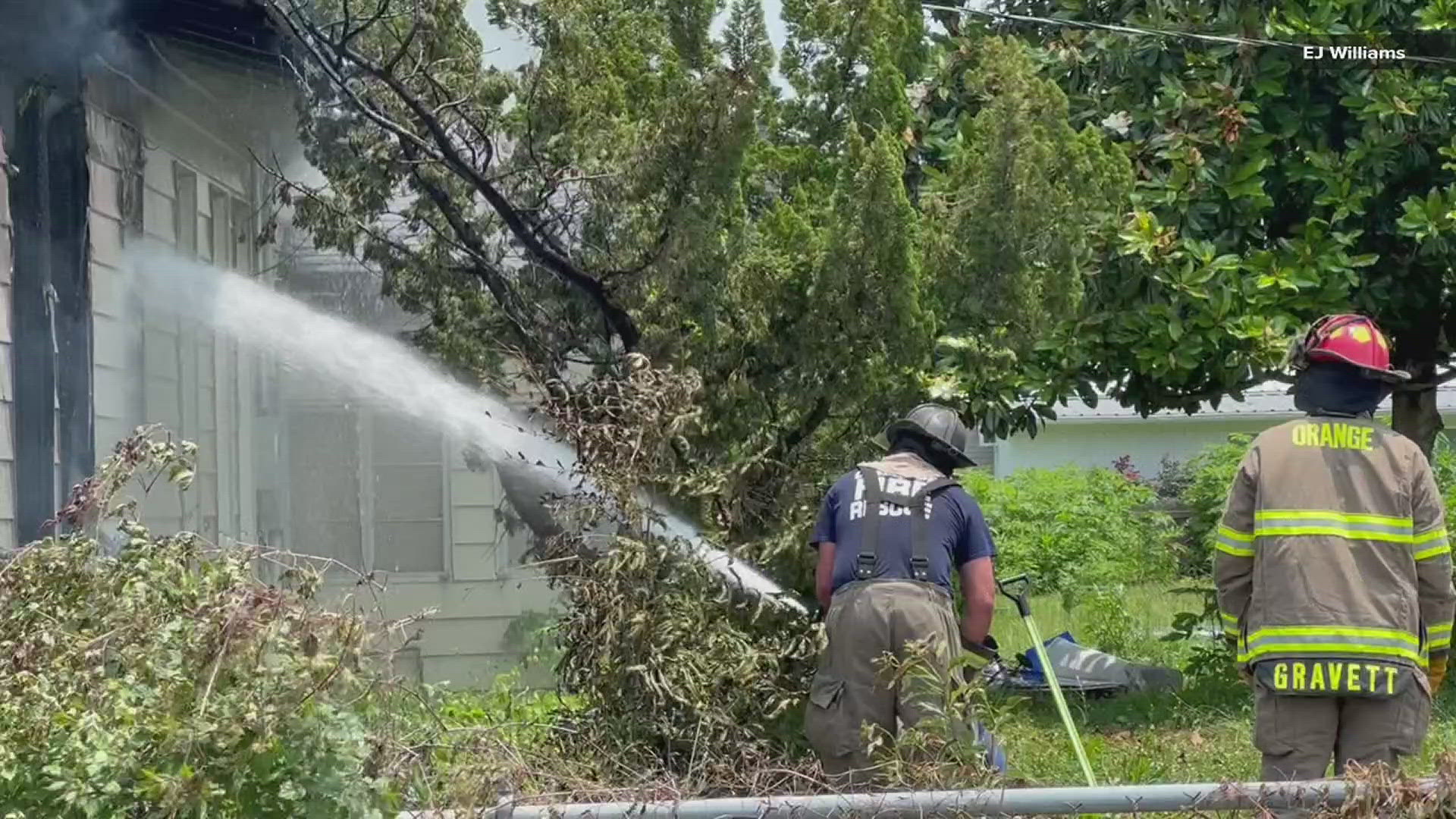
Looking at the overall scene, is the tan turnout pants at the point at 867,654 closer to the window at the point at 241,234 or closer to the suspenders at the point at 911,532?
the suspenders at the point at 911,532

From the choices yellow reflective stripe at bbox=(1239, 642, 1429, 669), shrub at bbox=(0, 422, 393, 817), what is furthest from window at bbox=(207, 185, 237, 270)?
yellow reflective stripe at bbox=(1239, 642, 1429, 669)

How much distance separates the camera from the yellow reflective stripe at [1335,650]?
13.8 feet

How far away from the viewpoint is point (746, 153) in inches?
220

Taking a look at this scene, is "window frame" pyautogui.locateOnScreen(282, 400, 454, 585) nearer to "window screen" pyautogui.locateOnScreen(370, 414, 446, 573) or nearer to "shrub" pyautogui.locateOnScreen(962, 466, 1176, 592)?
"window screen" pyautogui.locateOnScreen(370, 414, 446, 573)

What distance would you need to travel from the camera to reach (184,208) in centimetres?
803

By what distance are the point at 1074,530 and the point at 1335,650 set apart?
11609mm

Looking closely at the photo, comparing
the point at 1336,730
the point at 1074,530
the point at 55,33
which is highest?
the point at 55,33

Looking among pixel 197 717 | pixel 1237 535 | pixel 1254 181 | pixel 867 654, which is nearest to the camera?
pixel 197 717

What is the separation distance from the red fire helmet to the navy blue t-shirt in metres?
1.10

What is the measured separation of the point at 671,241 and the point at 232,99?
11.0ft

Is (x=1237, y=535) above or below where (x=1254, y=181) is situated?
below

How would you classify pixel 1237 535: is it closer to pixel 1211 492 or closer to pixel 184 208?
pixel 184 208

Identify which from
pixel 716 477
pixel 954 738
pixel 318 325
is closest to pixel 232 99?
pixel 318 325

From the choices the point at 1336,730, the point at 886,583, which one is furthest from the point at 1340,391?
the point at 886,583
